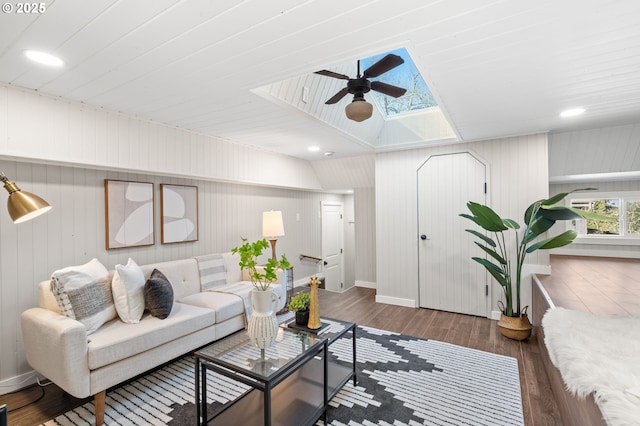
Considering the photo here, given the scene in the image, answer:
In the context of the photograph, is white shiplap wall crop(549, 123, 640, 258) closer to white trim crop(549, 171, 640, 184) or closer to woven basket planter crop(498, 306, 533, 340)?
white trim crop(549, 171, 640, 184)

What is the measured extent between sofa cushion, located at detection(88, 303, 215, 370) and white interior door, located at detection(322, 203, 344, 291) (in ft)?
12.0

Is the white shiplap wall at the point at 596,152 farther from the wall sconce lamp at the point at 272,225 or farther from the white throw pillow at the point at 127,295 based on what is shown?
the white throw pillow at the point at 127,295

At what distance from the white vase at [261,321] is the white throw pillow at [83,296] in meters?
1.28

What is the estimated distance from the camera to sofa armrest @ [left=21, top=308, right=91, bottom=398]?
1933 mm

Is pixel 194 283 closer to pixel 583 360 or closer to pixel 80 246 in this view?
pixel 80 246

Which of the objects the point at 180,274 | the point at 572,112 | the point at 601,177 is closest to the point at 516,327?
the point at 572,112

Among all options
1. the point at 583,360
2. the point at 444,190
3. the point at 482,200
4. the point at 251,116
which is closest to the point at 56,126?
the point at 251,116

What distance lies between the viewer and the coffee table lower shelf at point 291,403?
73.5 inches

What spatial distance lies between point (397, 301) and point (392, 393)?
230cm

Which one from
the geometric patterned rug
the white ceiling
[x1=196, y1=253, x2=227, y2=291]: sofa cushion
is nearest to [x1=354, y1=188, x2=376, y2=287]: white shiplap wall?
the geometric patterned rug

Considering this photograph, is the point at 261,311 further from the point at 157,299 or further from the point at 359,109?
the point at 359,109

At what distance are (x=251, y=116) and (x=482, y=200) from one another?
309cm

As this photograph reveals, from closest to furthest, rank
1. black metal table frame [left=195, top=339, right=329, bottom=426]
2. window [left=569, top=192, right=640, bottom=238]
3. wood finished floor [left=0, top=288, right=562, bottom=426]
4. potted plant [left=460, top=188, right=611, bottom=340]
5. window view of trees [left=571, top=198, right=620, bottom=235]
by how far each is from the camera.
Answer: black metal table frame [left=195, top=339, right=329, bottom=426], wood finished floor [left=0, top=288, right=562, bottom=426], potted plant [left=460, top=188, right=611, bottom=340], window [left=569, top=192, right=640, bottom=238], window view of trees [left=571, top=198, right=620, bottom=235]

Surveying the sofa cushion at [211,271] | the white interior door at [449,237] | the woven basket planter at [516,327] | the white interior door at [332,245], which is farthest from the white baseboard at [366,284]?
the sofa cushion at [211,271]
